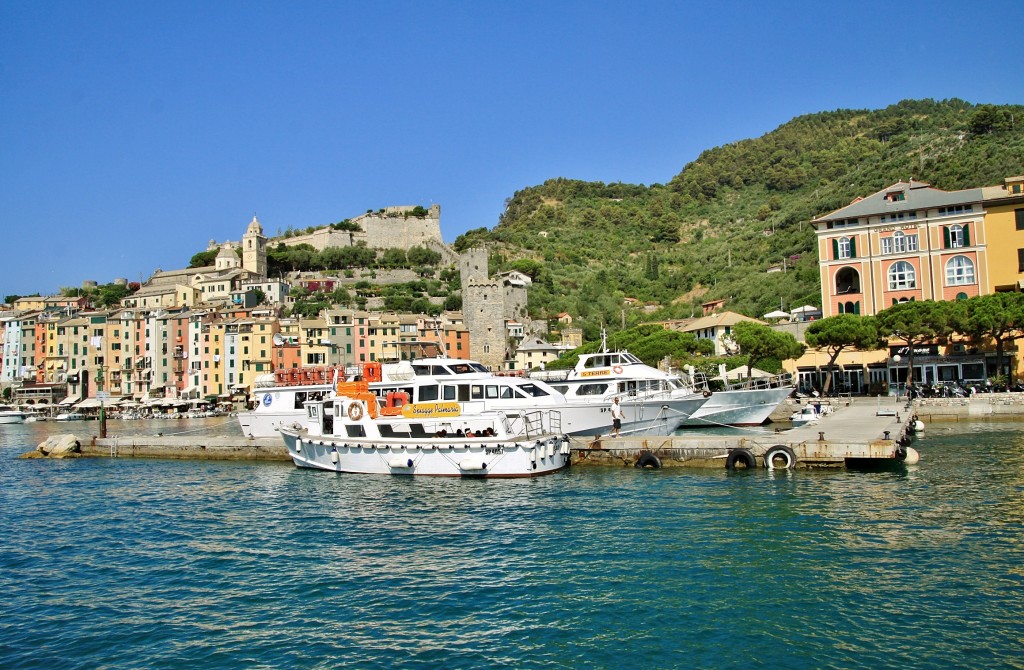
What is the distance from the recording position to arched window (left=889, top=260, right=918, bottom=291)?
164ft

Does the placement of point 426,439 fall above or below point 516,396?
below

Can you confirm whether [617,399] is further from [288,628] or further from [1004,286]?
[1004,286]

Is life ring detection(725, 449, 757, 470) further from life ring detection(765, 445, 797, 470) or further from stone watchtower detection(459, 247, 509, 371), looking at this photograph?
stone watchtower detection(459, 247, 509, 371)

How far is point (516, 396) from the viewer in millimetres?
26344

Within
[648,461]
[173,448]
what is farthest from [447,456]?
[173,448]

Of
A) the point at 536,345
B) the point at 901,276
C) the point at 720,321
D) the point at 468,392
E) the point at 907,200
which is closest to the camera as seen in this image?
the point at 468,392

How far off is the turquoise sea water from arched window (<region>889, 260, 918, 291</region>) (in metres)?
31.3

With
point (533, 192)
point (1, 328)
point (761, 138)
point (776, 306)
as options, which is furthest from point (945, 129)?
point (1, 328)

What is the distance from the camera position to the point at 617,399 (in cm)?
2706

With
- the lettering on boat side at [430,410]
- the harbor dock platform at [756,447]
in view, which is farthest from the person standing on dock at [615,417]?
the lettering on boat side at [430,410]

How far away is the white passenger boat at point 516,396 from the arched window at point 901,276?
2664 cm

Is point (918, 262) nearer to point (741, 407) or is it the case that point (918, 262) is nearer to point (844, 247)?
point (844, 247)

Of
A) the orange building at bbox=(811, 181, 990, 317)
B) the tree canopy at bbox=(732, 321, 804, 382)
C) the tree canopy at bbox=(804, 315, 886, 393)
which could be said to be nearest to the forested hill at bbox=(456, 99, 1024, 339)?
the orange building at bbox=(811, 181, 990, 317)

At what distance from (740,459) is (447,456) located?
8922mm
